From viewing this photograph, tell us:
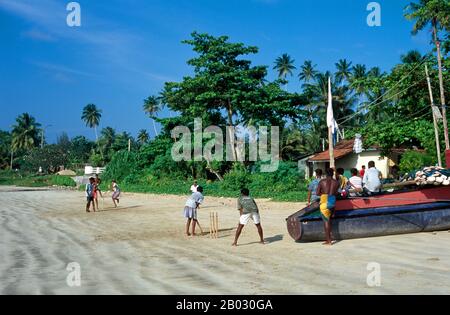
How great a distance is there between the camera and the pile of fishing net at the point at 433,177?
38.7 ft

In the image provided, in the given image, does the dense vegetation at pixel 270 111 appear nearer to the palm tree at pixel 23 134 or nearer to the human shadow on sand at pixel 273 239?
the human shadow on sand at pixel 273 239

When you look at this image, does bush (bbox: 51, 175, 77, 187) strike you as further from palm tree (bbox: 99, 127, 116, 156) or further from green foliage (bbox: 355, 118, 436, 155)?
green foliage (bbox: 355, 118, 436, 155)

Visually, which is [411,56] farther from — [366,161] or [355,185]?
[355,185]

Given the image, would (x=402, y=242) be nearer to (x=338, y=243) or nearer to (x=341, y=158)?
(x=338, y=243)

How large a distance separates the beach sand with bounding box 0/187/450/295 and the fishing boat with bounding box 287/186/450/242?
302 mm

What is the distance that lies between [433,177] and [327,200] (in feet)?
10.5

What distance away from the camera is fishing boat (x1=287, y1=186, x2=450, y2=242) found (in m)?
11.1


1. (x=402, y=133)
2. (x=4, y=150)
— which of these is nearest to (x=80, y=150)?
(x=4, y=150)

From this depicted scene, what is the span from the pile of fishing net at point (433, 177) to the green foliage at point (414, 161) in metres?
11.6

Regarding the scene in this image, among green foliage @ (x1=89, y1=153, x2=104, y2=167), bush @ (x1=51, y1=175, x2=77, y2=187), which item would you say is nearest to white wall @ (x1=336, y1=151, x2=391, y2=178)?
bush @ (x1=51, y1=175, x2=77, y2=187)

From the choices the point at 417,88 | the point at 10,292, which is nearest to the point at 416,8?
the point at 417,88

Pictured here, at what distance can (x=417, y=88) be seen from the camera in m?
26.7

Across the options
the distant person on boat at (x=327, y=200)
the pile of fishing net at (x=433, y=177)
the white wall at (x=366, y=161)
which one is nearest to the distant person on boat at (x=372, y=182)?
the pile of fishing net at (x=433, y=177)
